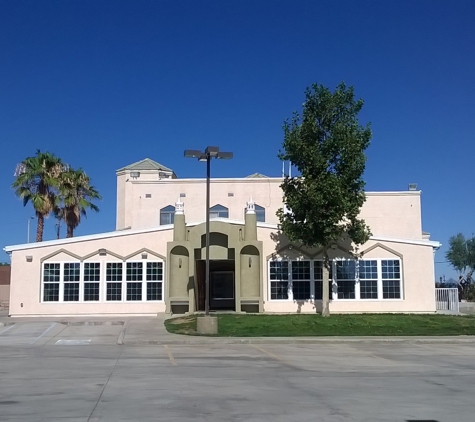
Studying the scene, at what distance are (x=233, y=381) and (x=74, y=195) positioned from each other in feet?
99.1

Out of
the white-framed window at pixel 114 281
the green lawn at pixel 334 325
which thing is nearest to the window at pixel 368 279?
the green lawn at pixel 334 325

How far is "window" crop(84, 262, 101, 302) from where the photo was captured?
107 ft

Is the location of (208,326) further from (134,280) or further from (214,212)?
(214,212)

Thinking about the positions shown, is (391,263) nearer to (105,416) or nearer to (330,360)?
(330,360)

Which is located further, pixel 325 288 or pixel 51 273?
pixel 51 273

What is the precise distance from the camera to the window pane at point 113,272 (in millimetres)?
32719

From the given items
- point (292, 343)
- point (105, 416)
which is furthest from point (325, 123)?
point (105, 416)

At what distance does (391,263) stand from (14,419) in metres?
26.7

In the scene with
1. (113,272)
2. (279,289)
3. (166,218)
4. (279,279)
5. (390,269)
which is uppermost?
(166,218)

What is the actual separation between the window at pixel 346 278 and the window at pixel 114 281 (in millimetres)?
11155

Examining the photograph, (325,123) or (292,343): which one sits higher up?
(325,123)

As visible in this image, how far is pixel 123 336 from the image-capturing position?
907 inches

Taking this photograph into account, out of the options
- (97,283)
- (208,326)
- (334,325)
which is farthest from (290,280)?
(97,283)

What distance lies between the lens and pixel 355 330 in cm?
2525
